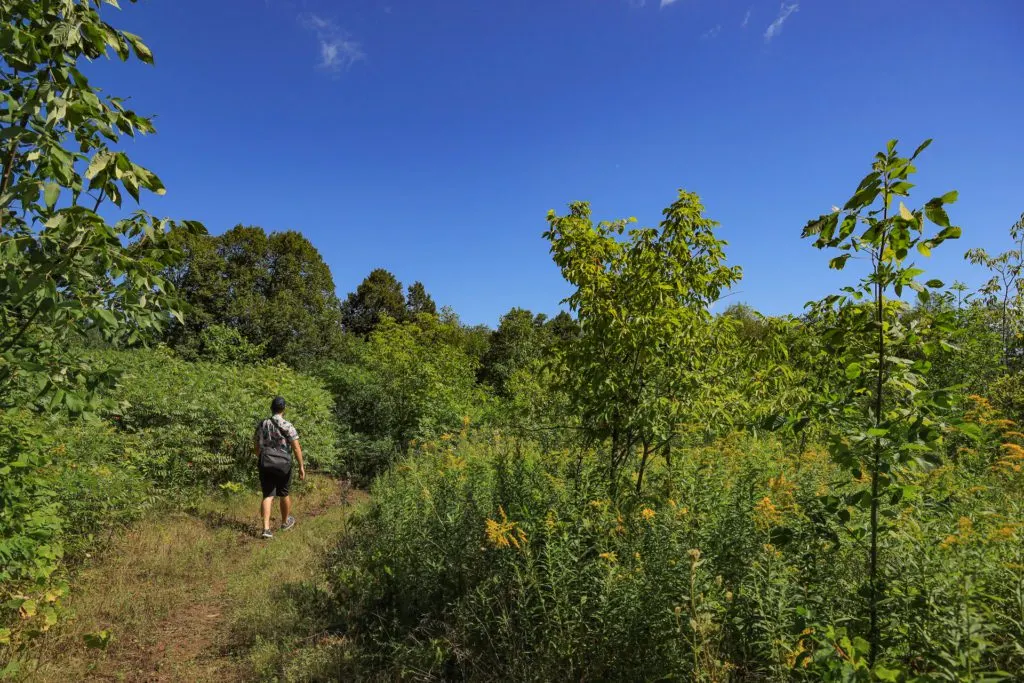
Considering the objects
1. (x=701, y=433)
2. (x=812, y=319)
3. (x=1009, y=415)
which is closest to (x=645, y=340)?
(x=701, y=433)

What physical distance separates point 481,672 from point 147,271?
321 centimetres

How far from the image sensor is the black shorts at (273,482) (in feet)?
24.7

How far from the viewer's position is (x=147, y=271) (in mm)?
2467

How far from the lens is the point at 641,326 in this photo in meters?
4.11

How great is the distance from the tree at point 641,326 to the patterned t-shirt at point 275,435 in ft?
16.7

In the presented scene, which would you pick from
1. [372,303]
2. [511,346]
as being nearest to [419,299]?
[372,303]

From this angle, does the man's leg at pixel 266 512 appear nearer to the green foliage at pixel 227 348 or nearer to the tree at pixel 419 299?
the green foliage at pixel 227 348

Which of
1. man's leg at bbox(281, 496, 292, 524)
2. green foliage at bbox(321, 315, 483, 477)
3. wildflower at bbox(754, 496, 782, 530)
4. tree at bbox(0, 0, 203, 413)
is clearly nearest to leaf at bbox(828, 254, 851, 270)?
wildflower at bbox(754, 496, 782, 530)

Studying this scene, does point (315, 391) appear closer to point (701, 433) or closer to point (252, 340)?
point (701, 433)

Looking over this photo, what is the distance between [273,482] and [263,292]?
79.4ft

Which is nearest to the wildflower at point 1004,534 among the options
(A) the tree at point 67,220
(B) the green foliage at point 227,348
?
(A) the tree at point 67,220

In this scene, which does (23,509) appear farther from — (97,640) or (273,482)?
(273,482)

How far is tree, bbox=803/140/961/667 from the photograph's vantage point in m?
2.04

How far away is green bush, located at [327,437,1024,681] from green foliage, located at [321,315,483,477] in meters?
7.20
